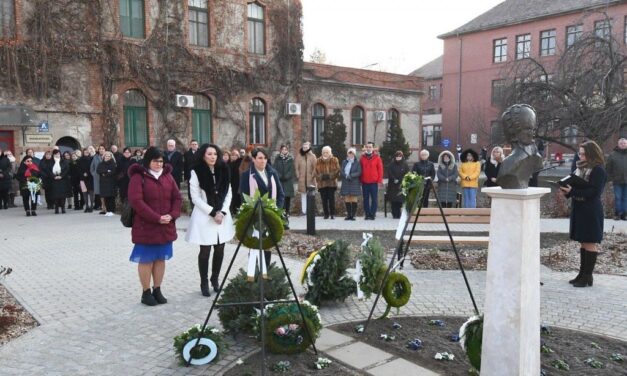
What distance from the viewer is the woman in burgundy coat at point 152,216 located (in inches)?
235

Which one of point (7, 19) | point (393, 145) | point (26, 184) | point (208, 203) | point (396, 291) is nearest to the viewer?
point (396, 291)

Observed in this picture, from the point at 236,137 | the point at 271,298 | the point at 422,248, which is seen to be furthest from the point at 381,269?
the point at 236,137

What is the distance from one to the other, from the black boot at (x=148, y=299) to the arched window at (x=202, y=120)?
59.2 ft

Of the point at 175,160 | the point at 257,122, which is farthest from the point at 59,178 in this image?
the point at 257,122

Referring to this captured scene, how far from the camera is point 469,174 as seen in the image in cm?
1267

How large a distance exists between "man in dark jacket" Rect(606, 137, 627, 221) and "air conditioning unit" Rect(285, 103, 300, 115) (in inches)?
628

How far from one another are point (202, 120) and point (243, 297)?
19.8 metres

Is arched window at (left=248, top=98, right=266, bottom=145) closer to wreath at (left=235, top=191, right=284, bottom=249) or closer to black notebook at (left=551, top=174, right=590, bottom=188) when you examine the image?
black notebook at (left=551, top=174, right=590, bottom=188)

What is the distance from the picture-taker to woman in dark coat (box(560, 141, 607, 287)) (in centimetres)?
665

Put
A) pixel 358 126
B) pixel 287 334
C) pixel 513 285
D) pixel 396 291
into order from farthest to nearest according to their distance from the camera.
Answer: pixel 358 126 < pixel 396 291 < pixel 287 334 < pixel 513 285

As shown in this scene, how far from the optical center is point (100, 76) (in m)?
20.5

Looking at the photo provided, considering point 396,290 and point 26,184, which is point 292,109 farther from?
point 396,290

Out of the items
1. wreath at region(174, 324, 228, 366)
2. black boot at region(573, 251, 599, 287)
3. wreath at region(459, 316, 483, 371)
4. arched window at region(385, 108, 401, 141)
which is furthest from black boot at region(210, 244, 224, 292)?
arched window at region(385, 108, 401, 141)

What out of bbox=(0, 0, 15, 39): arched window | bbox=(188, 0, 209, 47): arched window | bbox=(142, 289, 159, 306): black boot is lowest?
bbox=(142, 289, 159, 306): black boot
